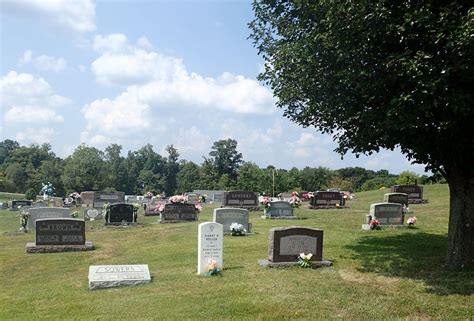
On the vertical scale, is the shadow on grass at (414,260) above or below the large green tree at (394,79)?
below

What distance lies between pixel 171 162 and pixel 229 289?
101299 millimetres

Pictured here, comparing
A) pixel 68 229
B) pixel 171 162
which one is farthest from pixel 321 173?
pixel 68 229

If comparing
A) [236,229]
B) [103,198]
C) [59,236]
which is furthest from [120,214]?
[103,198]

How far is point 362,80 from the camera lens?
349 inches

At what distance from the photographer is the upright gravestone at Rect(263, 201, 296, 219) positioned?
24.0 meters

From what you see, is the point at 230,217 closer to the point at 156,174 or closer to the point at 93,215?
the point at 93,215

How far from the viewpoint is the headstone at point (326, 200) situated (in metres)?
28.9

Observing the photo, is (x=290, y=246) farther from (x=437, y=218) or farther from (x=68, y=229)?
(x=437, y=218)

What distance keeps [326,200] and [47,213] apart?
16.2m

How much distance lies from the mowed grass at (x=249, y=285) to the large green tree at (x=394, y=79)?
191 centimetres

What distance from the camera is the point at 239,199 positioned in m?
29.4

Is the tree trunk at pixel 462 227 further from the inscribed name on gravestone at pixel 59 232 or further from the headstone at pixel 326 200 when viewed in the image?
the headstone at pixel 326 200

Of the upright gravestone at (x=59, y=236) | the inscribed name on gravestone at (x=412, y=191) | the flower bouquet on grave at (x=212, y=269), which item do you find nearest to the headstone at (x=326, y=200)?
the inscribed name on gravestone at (x=412, y=191)

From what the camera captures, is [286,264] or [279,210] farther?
[279,210]
